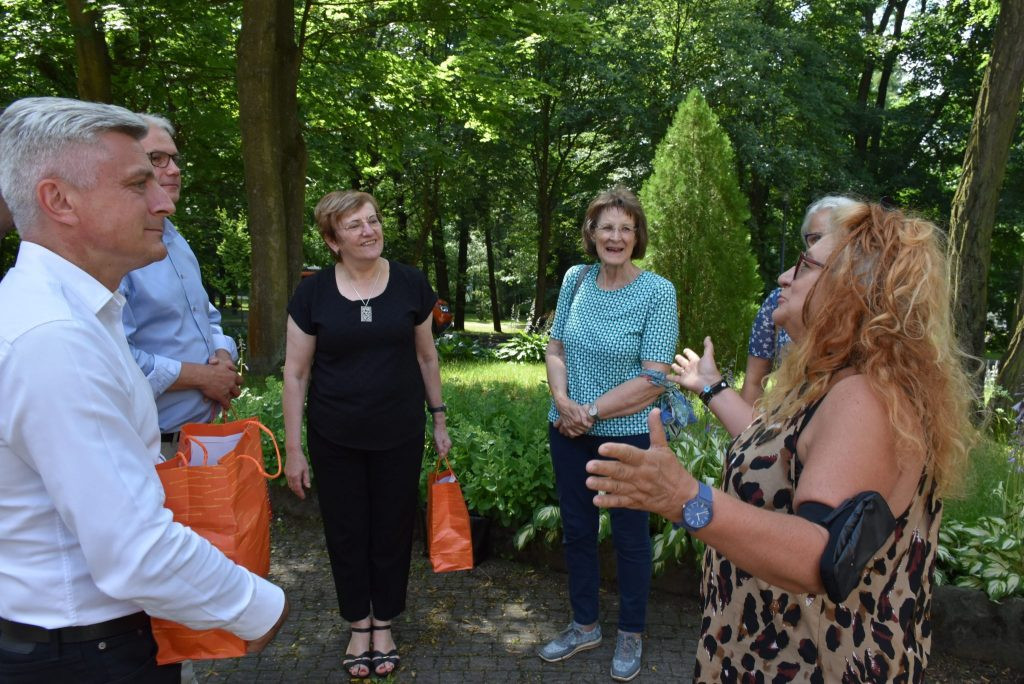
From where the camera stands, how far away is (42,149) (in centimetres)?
158

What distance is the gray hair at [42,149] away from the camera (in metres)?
1.58

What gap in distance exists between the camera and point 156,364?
2.91m

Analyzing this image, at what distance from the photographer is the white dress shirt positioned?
1.42m

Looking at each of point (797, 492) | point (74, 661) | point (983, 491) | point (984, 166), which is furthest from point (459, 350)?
point (797, 492)

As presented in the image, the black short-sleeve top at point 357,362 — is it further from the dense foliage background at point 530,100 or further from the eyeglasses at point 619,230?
the dense foliage background at point 530,100

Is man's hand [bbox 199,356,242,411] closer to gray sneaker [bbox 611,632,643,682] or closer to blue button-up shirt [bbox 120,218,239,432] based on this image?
blue button-up shirt [bbox 120,218,239,432]

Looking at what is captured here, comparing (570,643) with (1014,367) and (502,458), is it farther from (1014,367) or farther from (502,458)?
(1014,367)

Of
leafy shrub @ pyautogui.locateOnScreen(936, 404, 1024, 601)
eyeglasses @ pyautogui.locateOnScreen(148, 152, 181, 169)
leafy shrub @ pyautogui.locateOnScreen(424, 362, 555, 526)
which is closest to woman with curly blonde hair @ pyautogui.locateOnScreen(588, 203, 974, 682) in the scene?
leafy shrub @ pyautogui.locateOnScreen(936, 404, 1024, 601)

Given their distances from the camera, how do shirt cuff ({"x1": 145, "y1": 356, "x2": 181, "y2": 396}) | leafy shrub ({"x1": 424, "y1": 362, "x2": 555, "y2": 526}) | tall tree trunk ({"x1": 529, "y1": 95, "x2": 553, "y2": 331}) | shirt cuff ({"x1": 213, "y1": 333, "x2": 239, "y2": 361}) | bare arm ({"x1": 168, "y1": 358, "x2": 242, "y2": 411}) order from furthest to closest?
tall tree trunk ({"x1": 529, "y1": 95, "x2": 553, "y2": 331}) < leafy shrub ({"x1": 424, "y1": 362, "x2": 555, "y2": 526}) < shirt cuff ({"x1": 213, "y1": 333, "x2": 239, "y2": 361}) < bare arm ({"x1": 168, "y1": 358, "x2": 242, "y2": 411}) < shirt cuff ({"x1": 145, "y1": 356, "x2": 181, "y2": 396})

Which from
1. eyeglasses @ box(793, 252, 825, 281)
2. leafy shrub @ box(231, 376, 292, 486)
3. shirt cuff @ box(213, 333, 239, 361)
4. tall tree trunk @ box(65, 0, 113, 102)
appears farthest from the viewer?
tall tree trunk @ box(65, 0, 113, 102)

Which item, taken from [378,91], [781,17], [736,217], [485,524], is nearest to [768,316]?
[485,524]

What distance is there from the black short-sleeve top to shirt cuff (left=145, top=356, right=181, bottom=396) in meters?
0.68

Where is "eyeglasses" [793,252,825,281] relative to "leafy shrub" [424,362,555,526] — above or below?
above

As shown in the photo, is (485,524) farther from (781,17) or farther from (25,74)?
(781,17)
